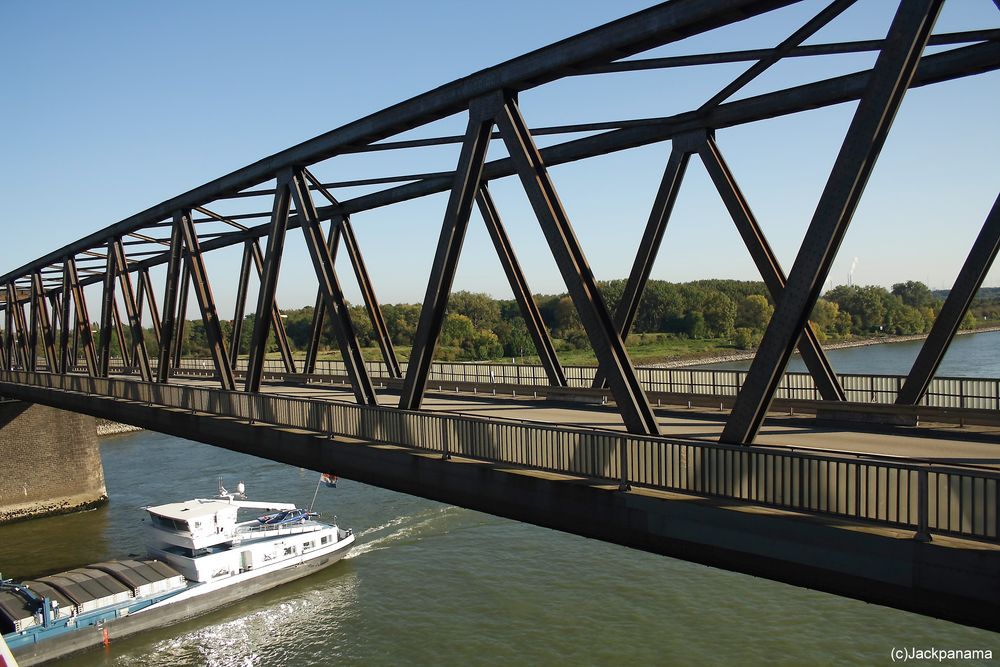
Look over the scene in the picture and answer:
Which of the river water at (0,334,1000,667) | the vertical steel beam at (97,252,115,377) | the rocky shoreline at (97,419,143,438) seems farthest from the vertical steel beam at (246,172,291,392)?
the rocky shoreline at (97,419,143,438)

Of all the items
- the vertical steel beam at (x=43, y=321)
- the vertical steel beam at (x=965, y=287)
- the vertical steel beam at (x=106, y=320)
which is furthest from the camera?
the vertical steel beam at (x=43, y=321)

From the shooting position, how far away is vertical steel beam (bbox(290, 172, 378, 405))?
16781 mm

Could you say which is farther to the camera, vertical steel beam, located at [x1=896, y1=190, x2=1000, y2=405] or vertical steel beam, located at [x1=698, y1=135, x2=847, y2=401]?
vertical steel beam, located at [x1=698, y1=135, x2=847, y2=401]

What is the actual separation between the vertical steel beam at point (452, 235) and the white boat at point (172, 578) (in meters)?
17.9

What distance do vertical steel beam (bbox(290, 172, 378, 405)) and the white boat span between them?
1576 cm

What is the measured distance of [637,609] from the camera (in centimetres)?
2388

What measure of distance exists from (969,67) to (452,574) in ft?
70.9

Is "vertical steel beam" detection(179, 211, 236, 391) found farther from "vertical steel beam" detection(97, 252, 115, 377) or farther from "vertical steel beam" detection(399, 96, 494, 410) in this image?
"vertical steel beam" detection(97, 252, 115, 377)

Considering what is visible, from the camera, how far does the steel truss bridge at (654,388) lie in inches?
316

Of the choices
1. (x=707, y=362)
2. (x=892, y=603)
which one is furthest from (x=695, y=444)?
(x=707, y=362)

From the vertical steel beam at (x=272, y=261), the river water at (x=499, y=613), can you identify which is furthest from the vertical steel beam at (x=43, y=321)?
the vertical steel beam at (x=272, y=261)

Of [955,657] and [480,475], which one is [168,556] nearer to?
[480,475]

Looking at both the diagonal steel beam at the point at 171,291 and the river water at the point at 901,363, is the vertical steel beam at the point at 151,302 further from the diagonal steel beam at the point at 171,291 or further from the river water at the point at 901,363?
the river water at the point at 901,363

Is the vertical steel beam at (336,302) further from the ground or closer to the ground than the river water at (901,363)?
further from the ground
